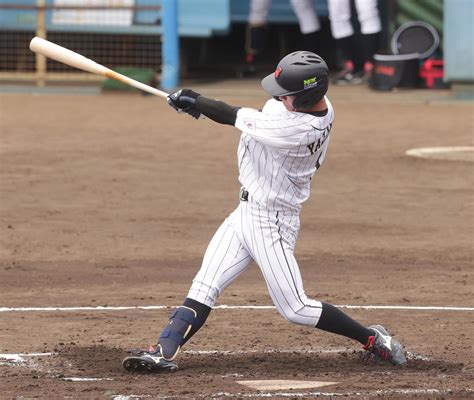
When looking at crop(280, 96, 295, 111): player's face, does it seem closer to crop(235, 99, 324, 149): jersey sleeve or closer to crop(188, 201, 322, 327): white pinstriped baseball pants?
crop(235, 99, 324, 149): jersey sleeve

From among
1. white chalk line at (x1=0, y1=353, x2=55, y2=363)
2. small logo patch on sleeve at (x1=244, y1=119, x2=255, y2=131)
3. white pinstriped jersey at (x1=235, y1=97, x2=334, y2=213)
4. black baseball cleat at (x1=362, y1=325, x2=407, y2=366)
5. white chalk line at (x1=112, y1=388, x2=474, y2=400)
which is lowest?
white chalk line at (x1=0, y1=353, x2=55, y2=363)

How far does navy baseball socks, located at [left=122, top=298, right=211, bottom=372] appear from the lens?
5.88 m

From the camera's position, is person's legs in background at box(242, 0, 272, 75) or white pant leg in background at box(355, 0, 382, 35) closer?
white pant leg in background at box(355, 0, 382, 35)

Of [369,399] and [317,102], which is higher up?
[317,102]

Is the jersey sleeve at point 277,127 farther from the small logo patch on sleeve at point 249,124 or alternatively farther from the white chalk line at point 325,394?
the white chalk line at point 325,394

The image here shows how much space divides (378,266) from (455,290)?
916mm

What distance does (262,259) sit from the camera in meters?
5.93

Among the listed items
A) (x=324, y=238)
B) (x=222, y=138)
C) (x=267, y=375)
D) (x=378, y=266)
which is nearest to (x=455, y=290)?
(x=378, y=266)

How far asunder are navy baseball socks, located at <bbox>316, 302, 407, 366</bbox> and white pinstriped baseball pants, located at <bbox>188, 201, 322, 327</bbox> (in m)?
0.06

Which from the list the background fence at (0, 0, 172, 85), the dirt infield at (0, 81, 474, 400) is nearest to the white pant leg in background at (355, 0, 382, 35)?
the dirt infield at (0, 81, 474, 400)

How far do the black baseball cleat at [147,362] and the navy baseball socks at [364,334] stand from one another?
2.60ft

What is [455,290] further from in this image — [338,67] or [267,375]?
[338,67]

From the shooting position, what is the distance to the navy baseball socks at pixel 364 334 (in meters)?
6.09

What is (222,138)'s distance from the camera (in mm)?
15023
